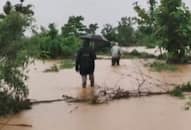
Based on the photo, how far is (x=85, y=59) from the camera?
16172mm

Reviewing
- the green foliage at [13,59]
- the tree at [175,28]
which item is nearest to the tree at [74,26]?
the tree at [175,28]

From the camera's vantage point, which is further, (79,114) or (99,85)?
(99,85)

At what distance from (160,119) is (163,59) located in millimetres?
19894

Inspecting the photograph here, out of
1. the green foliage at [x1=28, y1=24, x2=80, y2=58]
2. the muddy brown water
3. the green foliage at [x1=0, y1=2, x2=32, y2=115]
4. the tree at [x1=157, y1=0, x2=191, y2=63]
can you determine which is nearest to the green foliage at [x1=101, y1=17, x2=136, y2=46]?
the green foliage at [x1=28, y1=24, x2=80, y2=58]

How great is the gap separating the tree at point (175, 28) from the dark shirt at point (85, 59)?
1287cm

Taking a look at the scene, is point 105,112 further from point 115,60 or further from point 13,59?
point 115,60

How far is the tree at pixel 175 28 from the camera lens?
1120 inches

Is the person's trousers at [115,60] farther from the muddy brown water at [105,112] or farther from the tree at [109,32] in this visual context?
the tree at [109,32]

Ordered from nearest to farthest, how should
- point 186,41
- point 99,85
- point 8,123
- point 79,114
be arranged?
point 8,123 → point 79,114 → point 99,85 → point 186,41

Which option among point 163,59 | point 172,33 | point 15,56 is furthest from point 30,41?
point 163,59

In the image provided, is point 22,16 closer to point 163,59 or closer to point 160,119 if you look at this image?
point 160,119

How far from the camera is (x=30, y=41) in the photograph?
1352 cm

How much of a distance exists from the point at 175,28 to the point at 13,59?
16.7 meters

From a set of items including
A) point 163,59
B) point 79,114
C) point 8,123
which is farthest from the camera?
point 163,59
